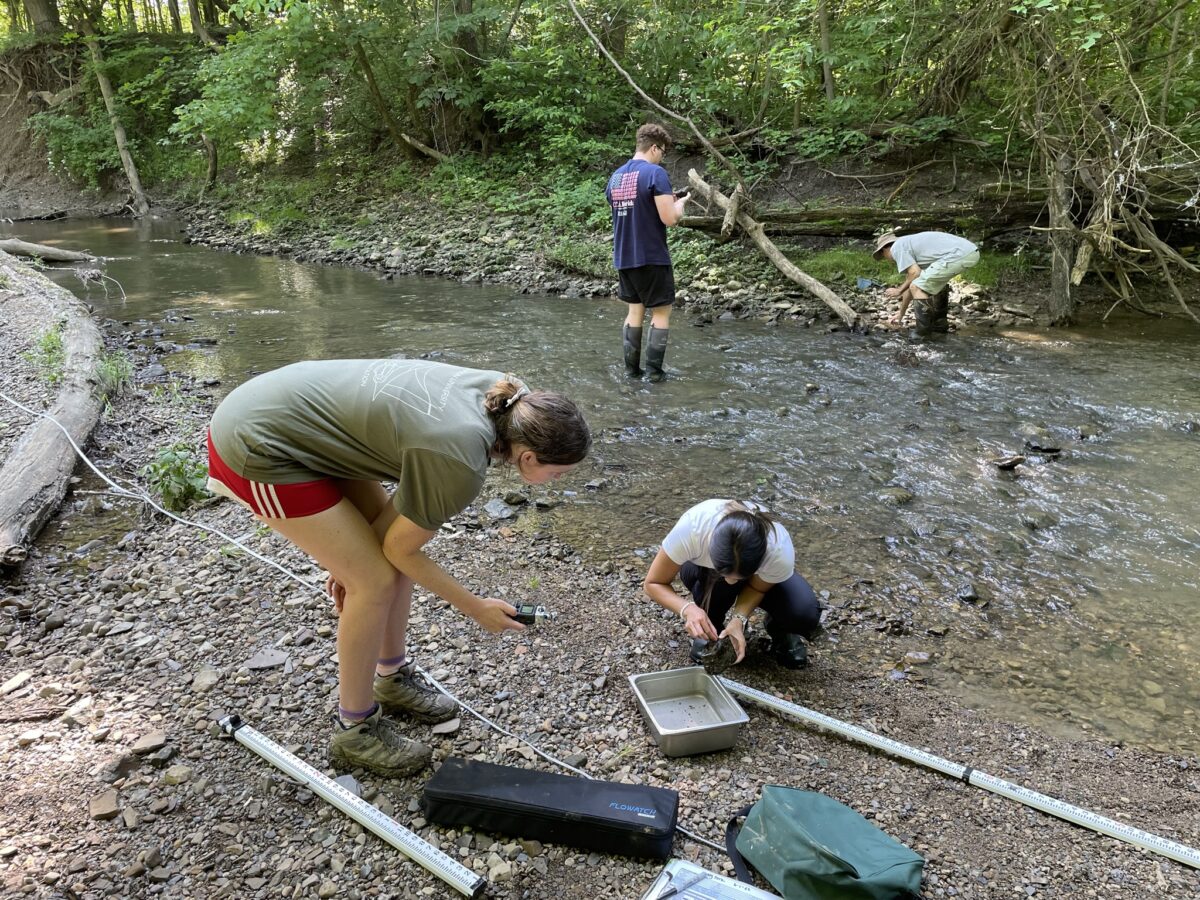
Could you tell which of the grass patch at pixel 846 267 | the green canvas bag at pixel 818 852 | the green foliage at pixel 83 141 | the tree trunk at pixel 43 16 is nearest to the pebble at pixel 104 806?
the green canvas bag at pixel 818 852

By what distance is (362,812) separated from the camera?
2.05 metres

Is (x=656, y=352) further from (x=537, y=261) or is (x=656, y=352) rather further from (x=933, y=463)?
(x=537, y=261)

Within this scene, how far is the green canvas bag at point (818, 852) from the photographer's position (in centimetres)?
179

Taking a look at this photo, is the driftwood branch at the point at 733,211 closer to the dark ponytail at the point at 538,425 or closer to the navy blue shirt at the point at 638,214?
the navy blue shirt at the point at 638,214

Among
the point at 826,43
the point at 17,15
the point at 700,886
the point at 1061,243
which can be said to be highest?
the point at 17,15

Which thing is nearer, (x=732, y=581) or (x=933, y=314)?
(x=732, y=581)

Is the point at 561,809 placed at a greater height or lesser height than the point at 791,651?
greater

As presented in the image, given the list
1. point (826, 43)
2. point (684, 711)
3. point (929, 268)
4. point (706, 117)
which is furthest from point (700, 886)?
point (706, 117)

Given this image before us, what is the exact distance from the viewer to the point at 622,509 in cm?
421

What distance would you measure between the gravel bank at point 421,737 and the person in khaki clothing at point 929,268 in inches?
191

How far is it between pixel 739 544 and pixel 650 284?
4.02 m

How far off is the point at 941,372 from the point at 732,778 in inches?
198

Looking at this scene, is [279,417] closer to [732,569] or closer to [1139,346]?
[732,569]

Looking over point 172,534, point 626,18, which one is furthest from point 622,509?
point 626,18
